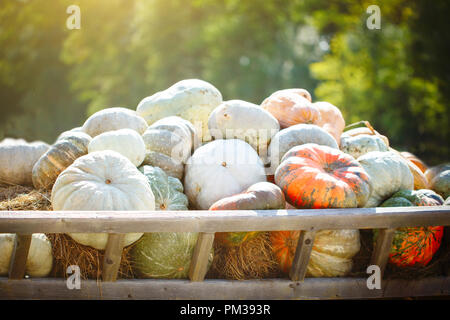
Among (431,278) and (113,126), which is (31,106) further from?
(431,278)

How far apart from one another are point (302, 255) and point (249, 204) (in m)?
0.44

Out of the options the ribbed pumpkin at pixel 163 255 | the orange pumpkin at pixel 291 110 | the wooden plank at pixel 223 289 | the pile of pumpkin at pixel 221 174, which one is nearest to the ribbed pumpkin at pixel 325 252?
the pile of pumpkin at pixel 221 174

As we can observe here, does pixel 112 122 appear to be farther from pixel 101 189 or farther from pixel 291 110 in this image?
pixel 291 110

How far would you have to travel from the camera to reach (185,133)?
10.9 feet

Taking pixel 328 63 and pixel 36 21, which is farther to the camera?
pixel 36 21

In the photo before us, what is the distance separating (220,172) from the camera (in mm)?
3033

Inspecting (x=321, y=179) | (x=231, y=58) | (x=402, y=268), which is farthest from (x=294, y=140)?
(x=231, y=58)

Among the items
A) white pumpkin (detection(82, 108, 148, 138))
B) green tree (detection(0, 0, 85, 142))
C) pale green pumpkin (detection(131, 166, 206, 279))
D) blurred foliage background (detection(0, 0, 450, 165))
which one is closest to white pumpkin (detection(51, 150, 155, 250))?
pale green pumpkin (detection(131, 166, 206, 279))

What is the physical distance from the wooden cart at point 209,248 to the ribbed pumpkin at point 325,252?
11 centimetres

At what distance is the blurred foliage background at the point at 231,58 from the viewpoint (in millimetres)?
11430

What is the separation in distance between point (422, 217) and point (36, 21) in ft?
81.5

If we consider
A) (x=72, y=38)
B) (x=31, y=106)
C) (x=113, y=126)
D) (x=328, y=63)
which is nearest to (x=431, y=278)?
(x=113, y=126)

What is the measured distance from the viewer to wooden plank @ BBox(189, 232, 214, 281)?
2.26 m

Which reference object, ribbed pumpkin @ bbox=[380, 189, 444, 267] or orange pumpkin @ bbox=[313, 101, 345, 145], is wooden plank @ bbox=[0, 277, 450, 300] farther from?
orange pumpkin @ bbox=[313, 101, 345, 145]
